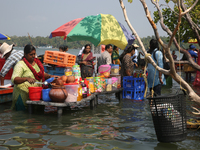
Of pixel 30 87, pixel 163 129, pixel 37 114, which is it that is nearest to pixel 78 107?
pixel 37 114

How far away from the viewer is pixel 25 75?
7.05 m

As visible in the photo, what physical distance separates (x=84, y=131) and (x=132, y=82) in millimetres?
4286

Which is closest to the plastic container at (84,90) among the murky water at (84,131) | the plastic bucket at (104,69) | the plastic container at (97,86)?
the murky water at (84,131)

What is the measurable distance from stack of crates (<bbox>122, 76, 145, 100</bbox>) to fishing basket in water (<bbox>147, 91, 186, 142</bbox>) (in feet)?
16.3

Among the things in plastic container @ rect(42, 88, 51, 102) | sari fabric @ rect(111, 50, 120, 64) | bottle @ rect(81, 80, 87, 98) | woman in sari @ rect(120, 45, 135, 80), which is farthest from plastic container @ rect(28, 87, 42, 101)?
sari fabric @ rect(111, 50, 120, 64)

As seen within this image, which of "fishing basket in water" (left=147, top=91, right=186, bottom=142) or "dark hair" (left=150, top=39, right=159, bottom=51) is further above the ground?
"dark hair" (left=150, top=39, right=159, bottom=51)

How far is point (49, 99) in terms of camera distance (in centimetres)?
687

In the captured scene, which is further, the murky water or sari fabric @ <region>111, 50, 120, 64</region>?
sari fabric @ <region>111, 50, 120, 64</region>

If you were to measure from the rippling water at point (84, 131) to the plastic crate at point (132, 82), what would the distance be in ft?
4.85

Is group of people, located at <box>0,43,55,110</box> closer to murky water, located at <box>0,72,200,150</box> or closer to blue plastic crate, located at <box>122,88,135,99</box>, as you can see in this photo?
murky water, located at <box>0,72,200,150</box>

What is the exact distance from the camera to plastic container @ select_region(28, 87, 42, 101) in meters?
6.92

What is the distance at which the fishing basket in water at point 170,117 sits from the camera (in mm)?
4707

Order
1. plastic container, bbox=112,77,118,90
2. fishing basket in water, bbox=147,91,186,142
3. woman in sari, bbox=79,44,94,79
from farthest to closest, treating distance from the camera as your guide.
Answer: woman in sari, bbox=79,44,94,79, plastic container, bbox=112,77,118,90, fishing basket in water, bbox=147,91,186,142

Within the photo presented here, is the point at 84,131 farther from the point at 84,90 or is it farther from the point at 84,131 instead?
the point at 84,90
